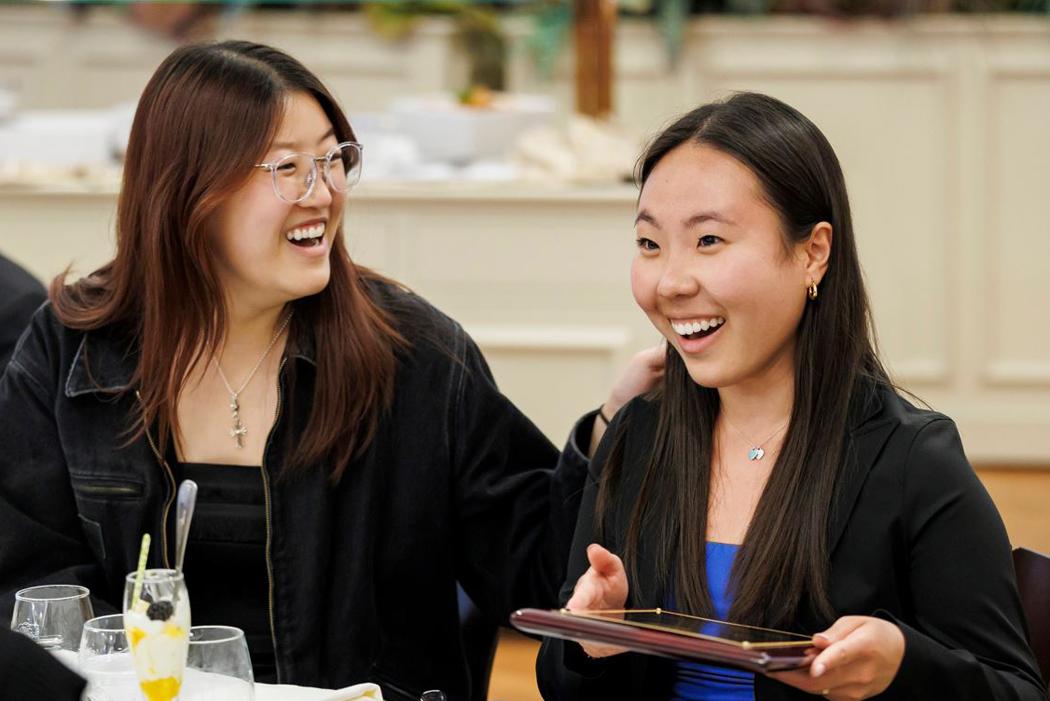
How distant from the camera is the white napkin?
150 cm

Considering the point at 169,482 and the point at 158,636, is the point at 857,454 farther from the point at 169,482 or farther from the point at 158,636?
the point at 169,482

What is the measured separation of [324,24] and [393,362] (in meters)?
4.03

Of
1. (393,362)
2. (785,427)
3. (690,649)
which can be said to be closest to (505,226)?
(393,362)

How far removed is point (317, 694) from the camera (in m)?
1.54

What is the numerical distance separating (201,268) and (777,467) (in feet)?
2.76

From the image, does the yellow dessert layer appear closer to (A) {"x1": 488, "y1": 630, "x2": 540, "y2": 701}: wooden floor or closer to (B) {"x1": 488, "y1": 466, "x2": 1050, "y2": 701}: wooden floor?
(B) {"x1": 488, "y1": 466, "x2": 1050, "y2": 701}: wooden floor

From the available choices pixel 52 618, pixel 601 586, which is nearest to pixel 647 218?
pixel 601 586

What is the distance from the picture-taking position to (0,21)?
19.9 ft

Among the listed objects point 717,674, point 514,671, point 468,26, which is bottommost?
point 514,671

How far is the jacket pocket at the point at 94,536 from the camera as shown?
6.72 ft

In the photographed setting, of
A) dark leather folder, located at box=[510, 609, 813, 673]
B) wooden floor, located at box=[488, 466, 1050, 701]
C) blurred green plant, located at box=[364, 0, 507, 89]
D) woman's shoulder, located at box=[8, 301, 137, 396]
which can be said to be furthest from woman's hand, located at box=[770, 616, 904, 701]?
blurred green plant, located at box=[364, 0, 507, 89]

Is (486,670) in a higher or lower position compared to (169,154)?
lower

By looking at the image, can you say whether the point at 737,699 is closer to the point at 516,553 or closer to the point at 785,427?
the point at 785,427

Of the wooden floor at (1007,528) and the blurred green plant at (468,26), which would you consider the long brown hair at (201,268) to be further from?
the blurred green plant at (468,26)
